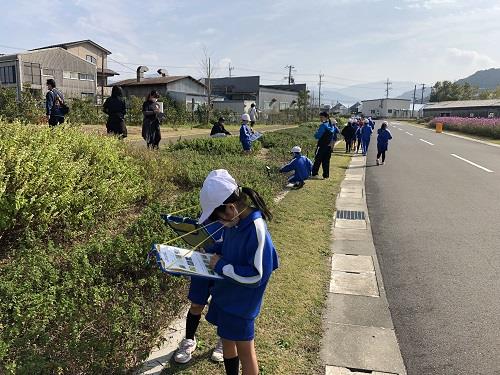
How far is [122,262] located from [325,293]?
202 cm

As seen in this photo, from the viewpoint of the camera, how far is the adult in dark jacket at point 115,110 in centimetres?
927

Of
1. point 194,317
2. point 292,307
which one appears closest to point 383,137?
point 292,307

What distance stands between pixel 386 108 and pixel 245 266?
110326mm

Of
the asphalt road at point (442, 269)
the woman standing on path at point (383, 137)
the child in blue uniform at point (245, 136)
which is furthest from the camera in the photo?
the woman standing on path at point (383, 137)

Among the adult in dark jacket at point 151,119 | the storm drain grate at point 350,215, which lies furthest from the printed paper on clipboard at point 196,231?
the adult in dark jacket at point 151,119

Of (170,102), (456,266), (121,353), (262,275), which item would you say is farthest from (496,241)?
(170,102)

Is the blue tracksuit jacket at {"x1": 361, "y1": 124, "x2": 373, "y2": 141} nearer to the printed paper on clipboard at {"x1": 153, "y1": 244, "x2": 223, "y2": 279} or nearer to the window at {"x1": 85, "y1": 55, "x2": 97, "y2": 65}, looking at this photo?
the printed paper on clipboard at {"x1": 153, "y1": 244, "x2": 223, "y2": 279}

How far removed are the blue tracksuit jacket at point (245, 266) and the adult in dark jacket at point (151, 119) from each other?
7622 millimetres

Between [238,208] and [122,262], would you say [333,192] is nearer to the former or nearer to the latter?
[122,262]

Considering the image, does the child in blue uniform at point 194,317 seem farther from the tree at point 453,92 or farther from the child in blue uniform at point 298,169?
the tree at point 453,92

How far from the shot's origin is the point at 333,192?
955 centimetres

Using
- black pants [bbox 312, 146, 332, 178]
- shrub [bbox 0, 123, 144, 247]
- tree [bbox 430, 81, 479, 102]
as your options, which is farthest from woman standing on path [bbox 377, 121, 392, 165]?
tree [bbox 430, 81, 479, 102]

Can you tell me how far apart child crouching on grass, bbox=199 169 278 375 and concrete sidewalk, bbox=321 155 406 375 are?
0.97m

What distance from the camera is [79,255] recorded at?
3336 mm
